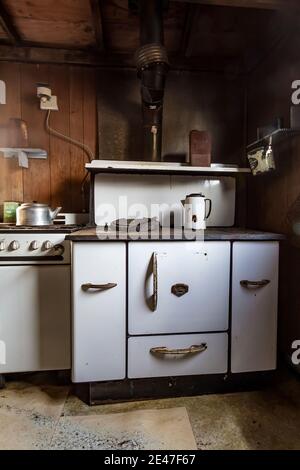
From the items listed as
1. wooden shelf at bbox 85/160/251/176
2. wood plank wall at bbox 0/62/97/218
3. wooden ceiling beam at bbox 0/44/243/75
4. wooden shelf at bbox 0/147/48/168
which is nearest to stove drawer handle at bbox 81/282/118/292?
wooden shelf at bbox 85/160/251/176

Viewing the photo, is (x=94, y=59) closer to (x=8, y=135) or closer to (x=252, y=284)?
(x=8, y=135)

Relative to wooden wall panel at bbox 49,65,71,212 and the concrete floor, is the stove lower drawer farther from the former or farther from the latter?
wooden wall panel at bbox 49,65,71,212

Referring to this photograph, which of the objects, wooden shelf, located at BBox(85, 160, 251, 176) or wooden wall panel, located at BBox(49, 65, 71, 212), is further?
wooden wall panel, located at BBox(49, 65, 71, 212)

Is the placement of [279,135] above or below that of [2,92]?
below

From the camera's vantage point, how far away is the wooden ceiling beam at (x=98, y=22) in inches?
59.3

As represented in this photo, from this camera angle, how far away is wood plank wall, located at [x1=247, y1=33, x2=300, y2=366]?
1507mm

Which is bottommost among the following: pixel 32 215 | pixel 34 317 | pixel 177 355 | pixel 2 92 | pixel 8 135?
pixel 177 355

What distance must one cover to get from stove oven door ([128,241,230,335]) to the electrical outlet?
1259 millimetres

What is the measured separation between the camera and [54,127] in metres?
1.98

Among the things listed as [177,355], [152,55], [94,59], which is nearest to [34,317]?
[177,355]

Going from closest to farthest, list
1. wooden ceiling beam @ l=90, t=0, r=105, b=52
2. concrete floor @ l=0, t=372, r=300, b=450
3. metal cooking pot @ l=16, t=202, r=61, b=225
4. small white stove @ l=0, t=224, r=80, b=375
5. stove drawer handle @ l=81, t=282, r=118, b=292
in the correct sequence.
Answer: concrete floor @ l=0, t=372, r=300, b=450 < stove drawer handle @ l=81, t=282, r=118, b=292 < small white stove @ l=0, t=224, r=80, b=375 < wooden ceiling beam @ l=90, t=0, r=105, b=52 < metal cooking pot @ l=16, t=202, r=61, b=225

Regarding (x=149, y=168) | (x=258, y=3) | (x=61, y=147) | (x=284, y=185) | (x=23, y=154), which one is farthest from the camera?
(x=61, y=147)

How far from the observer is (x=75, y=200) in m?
2.01

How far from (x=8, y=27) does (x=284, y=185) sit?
191 cm
